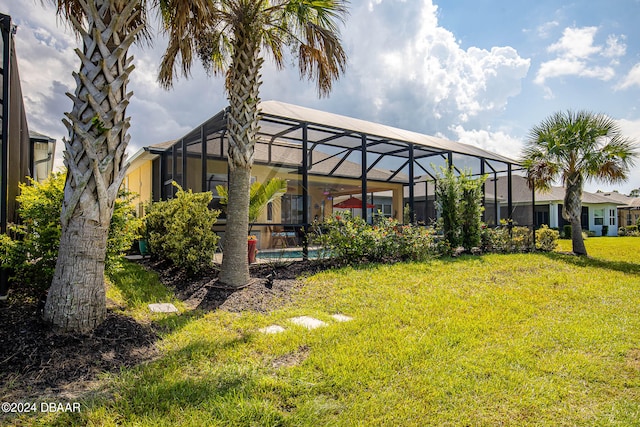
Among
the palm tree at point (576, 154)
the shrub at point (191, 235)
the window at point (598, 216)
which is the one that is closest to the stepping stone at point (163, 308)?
the shrub at point (191, 235)

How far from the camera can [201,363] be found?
3.09 m

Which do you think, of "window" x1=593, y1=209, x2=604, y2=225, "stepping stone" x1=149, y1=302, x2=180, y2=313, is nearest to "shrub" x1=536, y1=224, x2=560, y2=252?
"stepping stone" x1=149, y1=302, x2=180, y2=313

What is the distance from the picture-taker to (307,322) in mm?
4352

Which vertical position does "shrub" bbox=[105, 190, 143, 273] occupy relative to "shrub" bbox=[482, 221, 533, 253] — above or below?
above

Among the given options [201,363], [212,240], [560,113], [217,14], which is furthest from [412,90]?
[201,363]

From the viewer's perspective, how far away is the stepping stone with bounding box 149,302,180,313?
4656 millimetres

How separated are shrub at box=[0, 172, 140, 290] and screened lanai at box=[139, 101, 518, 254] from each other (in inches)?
135

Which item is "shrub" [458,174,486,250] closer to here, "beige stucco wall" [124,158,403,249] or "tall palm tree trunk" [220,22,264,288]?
"beige stucco wall" [124,158,403,249]

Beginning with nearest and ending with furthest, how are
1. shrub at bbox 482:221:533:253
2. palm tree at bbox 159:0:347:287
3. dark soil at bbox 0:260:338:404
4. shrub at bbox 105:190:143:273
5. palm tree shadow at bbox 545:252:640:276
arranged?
dark soil at bbox 0:260:338:404 → shrub at bbox 105:190:143:273 → palm tree at bbox 159:0:347:287 → palm tree shadow at bbox 545:252:640:276 → shrub at bbox 482:221:533:253

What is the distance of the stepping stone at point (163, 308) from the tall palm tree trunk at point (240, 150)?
1035 millimetres

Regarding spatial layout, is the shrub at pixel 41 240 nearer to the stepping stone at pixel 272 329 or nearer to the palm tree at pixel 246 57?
the palm tree at pixel 246 57

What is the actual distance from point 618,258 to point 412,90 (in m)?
9.29

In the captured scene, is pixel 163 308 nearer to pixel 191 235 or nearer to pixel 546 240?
pixel 191 235

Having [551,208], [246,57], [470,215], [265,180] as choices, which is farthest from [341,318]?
[551,208]
